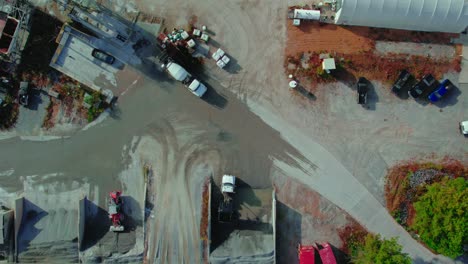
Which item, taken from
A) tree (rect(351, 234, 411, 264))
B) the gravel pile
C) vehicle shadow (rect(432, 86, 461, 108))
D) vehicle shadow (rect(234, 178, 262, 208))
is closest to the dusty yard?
vehicle shadow (rect(432, 86, 461, 108))

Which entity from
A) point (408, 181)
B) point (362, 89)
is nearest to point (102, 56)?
point (362, 89)

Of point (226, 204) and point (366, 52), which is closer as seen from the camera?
point (226, 204)

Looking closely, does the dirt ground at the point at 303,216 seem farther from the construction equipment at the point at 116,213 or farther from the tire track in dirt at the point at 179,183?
the construction equipment at the point at 116,213

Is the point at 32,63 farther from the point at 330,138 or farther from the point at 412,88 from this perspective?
the point at 412,88

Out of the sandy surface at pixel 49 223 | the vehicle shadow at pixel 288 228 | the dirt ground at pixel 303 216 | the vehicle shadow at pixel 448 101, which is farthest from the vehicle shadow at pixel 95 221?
the vehicle shadow at pixel 448 101

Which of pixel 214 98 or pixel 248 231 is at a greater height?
pixel 214 98

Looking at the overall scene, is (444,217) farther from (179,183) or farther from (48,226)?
(48,226)
